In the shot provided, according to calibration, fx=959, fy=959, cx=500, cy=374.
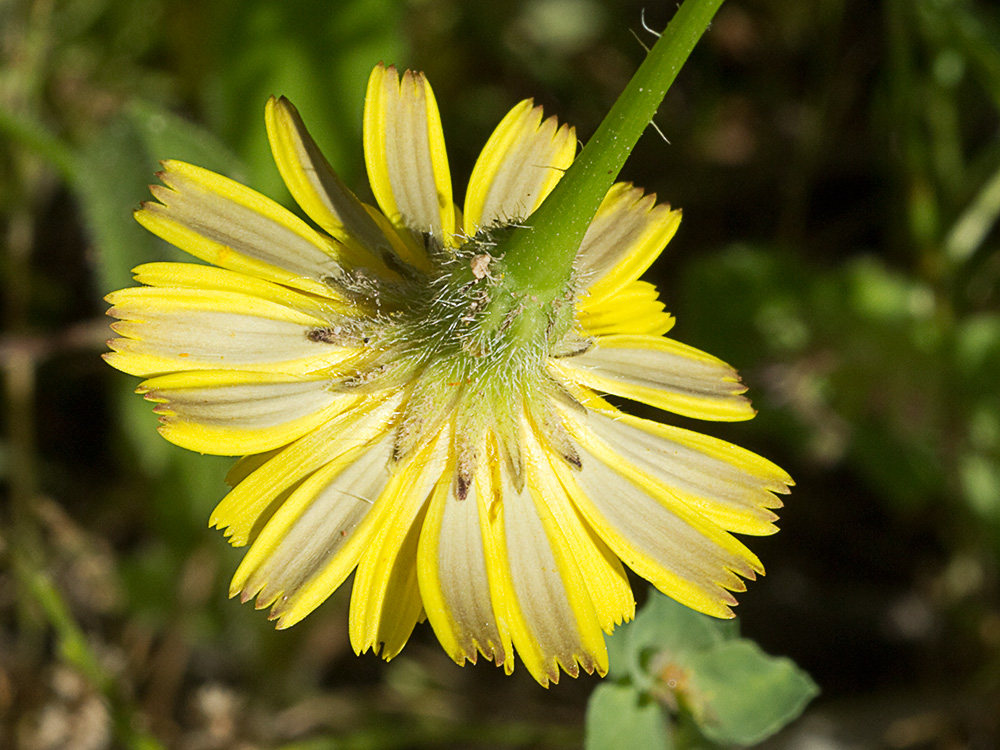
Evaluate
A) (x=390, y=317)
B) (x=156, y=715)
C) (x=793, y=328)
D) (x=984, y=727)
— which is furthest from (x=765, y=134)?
(x=156, y=715)

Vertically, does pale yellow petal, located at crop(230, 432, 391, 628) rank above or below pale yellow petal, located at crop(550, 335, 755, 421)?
below

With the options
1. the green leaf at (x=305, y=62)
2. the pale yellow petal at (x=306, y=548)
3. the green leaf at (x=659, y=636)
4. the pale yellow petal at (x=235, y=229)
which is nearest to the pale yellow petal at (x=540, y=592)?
the pale yellow petal at (x=306, y=548)

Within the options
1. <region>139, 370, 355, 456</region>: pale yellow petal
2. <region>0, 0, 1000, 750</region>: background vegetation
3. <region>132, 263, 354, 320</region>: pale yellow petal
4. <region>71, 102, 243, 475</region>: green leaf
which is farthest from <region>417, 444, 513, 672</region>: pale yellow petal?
<region>0, 0, 1000, 750</region>: background vegetation

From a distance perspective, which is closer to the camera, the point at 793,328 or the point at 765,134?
the point at 793,328

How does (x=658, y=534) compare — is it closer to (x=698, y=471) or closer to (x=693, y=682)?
(x=698, y=471)

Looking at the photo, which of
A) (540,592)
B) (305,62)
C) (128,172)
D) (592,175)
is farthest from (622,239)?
(128,172)

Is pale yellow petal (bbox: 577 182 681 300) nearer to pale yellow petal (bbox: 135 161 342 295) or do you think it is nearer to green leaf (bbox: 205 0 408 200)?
pale yellow petal (bbox: 135 161 342 295)

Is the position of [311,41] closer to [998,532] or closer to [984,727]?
[998,532]
